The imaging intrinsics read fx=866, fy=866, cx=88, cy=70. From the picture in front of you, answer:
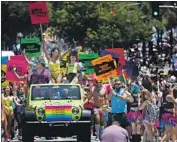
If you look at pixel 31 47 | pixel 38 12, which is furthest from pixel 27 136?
→ pixel 31 47

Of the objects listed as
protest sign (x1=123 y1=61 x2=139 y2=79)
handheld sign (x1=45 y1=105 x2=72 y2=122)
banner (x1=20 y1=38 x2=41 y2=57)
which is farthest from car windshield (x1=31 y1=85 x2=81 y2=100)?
banner (x1=20 y1=38 x2=41 y2=57)

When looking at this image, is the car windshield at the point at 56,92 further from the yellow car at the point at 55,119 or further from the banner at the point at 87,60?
the banner at the point at 87,60

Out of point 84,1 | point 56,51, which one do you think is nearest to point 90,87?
point 56,51

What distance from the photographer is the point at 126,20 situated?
7456cm

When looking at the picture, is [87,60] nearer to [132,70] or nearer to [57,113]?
[132,70]

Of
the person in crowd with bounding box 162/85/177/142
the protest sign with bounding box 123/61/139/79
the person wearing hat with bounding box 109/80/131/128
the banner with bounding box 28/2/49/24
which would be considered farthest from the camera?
the protest sign with bounding box 123/61/139/79

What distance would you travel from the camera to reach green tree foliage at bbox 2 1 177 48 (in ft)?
232

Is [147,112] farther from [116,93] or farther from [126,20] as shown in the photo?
[126,20]

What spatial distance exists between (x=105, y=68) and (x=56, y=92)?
271cm

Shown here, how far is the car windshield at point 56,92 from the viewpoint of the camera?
823 inches

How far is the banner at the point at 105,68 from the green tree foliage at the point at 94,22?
46.4m

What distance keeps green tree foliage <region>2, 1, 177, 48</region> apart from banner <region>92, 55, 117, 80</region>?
4643cm

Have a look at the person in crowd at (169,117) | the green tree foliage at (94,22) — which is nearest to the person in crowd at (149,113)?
the person in crowd at (169,117)

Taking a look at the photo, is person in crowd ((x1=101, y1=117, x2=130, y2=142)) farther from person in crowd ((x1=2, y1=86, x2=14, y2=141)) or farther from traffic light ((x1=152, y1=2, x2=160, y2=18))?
traffic light ((x1=152, y1=2, x2=160, y2=18))
